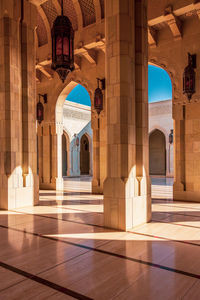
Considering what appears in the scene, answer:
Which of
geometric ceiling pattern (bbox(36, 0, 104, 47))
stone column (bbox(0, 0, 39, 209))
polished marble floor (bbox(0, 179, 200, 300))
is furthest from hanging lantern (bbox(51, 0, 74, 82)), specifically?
geometric ceiling pattern (bbox(36, 0, 104, 47))

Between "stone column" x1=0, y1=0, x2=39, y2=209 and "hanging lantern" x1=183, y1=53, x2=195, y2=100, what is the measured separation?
4218 mm

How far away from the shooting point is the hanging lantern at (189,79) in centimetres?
705

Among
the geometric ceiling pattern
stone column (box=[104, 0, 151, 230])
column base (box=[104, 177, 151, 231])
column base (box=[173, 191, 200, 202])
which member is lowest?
column base (box=[173, 191, 200, 202])

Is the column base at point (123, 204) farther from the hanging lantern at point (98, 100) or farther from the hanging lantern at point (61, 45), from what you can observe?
the hanging lantern at point (98, 100)

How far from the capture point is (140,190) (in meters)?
4.63

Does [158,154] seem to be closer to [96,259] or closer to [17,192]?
[17,192]

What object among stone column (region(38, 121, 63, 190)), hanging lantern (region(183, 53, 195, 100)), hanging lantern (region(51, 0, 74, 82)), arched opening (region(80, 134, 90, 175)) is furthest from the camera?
arched opening (region(80, 134, 90, 175))

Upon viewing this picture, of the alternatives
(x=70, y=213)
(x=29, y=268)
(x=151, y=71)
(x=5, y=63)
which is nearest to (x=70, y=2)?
(x=5, y=63)

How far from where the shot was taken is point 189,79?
7055 millimetres

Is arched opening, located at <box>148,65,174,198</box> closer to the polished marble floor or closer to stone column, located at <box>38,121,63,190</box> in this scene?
stone column, located at <box>38,121,63,190</box>

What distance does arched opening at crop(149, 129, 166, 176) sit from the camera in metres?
21.2

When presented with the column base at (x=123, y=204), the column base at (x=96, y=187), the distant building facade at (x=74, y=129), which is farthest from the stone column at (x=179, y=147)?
the distant building facade at (x=74, y=129)

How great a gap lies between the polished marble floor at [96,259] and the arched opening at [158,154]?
16.4 metres

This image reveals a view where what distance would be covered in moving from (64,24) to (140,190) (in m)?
3.69
